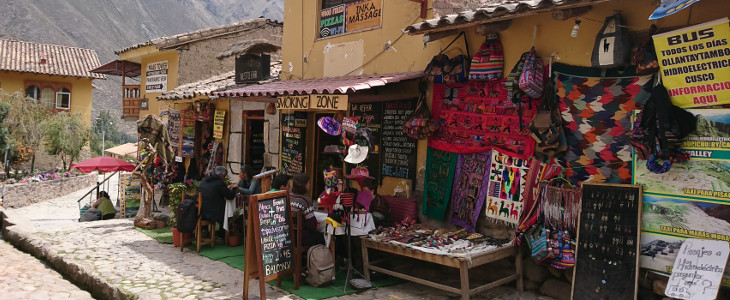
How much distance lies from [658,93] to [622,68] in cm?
57

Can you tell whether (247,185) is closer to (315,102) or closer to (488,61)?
(315,102)

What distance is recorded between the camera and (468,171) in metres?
6.89

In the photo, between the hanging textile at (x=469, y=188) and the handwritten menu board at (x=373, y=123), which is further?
the handwritten menu board at (x=373, y=123)

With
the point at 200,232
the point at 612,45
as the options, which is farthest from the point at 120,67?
the point at 612,45

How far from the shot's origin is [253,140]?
12.7 m

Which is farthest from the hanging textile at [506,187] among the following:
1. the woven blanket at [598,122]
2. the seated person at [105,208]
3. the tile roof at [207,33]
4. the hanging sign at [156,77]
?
the hanging sign at [156,77]

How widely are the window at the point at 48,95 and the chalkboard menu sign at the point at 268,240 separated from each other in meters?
28.7

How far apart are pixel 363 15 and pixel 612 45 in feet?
15.7

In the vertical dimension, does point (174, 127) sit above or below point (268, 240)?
above

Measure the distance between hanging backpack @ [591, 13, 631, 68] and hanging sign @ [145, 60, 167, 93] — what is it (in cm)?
1698

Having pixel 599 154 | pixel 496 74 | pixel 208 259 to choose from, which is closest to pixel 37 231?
pixel 208 259

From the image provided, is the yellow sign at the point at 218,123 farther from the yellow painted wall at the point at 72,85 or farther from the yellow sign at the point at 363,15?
the yellow painted wall at the point at 72,85

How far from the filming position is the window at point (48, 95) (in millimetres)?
29403

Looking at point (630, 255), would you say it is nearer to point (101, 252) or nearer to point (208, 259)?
point (208, 259)
